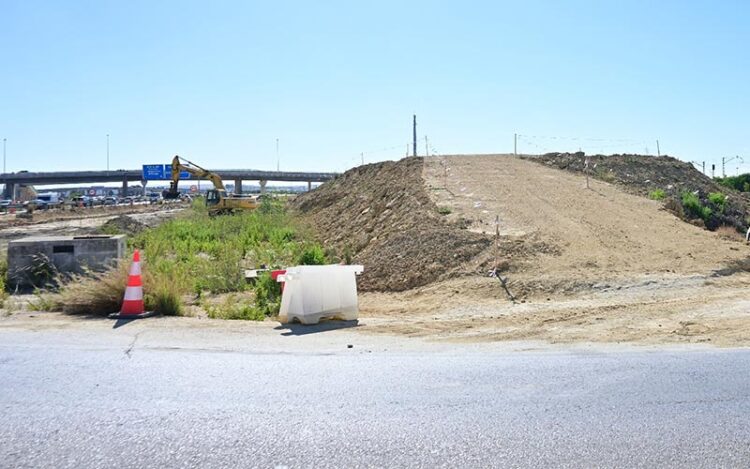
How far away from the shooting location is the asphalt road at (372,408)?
482 centimetres

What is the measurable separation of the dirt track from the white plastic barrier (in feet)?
1.89

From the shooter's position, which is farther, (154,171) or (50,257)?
(154,171)

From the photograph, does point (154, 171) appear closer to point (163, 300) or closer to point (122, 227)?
point (122, 227)

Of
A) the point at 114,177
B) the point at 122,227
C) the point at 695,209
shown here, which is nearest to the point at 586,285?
the point at 695,209

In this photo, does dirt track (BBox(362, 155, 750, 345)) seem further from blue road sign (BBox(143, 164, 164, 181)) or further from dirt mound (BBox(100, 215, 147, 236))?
blue road sign (BBox(143, 164, 164, 181))

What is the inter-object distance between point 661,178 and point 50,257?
23823 mm

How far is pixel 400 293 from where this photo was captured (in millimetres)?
14500

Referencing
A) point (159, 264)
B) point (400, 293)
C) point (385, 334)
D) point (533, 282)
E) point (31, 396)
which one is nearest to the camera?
point (31, 396)

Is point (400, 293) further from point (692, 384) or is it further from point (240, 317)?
point (692, 384)

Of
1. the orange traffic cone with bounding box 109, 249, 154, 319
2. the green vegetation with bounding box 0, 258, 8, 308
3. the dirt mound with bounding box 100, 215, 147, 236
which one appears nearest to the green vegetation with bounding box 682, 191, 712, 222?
the orange traffic cone with bounding box 109, 249, 154, 319

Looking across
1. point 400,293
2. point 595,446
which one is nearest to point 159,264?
point 400,293

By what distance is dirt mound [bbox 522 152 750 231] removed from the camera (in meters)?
23.4

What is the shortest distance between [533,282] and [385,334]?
454 cm

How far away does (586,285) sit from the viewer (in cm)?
1284
